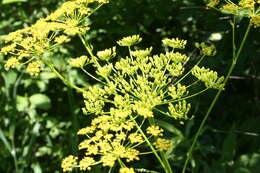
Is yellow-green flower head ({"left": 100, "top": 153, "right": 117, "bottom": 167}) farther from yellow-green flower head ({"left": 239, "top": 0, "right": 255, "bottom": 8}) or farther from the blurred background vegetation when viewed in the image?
the blurred background vegetation

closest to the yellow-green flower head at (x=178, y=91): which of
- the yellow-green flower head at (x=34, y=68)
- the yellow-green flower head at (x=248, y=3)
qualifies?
the yellow-green flower head at (x=248, y=3)

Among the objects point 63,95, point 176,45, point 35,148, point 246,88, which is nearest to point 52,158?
point 35,148

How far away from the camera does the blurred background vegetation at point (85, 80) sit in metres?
3.04

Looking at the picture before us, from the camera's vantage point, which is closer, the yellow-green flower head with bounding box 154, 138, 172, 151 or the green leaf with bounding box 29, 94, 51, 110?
the yellow-green flower head with bounding box 154, 138, 172, 151

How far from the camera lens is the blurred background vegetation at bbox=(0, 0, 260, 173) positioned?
9.98ft

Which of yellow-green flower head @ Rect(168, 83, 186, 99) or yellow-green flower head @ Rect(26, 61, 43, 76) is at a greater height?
yellow-green flower head @ Rect(26, 61, 43, 76)

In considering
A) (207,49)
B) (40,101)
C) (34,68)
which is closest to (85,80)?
(40,101)

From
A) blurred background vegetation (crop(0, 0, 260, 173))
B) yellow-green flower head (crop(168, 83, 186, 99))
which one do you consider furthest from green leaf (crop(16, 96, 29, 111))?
yellow-green flower head (crop(168, 83, 186, 99))

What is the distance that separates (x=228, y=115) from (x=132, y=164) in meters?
1.08

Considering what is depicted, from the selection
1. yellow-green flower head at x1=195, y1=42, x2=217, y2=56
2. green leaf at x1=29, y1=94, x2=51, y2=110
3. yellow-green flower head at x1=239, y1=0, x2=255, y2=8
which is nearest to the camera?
yellow-green flower head at x1=239, y1=0, x2=255, y2=8

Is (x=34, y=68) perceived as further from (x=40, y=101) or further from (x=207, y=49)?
(x=40, y=101)

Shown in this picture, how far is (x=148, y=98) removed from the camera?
5.67 ft

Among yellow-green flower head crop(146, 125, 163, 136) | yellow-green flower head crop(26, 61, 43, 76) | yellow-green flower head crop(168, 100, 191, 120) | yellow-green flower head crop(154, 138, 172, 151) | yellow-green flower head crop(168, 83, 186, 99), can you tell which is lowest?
yellow-green flower head crop(154, 138, 172, 151)

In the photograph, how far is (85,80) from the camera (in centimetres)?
354
